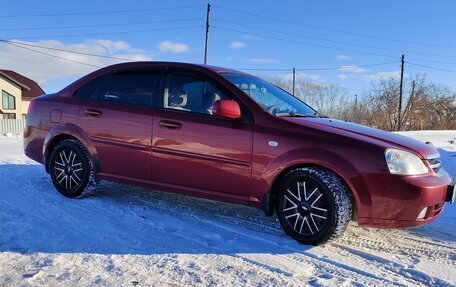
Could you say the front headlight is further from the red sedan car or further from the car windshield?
the car windshield

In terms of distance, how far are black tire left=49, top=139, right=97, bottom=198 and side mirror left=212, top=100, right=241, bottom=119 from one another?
192 cm

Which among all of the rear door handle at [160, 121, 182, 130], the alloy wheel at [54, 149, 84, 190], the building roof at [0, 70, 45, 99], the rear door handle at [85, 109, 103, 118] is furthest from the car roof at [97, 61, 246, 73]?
the building roof at [0, 70, 45, 99]

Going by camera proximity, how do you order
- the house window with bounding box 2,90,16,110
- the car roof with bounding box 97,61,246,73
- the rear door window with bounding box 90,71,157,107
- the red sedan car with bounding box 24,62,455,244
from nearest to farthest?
1. the red sedan car with bounding box 24,62,455,244
2. the car roof with bounding box 97,61,246,73
3. the rear door window with bounding box 90,71,157,107
4. the house window with bounding box 2,90,16,110

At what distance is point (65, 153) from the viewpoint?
17.8 ft

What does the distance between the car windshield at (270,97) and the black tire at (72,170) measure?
2021mm

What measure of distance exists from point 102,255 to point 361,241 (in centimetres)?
237

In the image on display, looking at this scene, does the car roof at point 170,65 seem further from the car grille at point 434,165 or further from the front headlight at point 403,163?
the car grille at point 434,165

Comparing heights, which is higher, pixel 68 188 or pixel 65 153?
pixel 65 153

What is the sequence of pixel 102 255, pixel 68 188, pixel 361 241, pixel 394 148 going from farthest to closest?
pixel 68 188 < pixel 361 241 < pixel 394 148 < pixel 102 255

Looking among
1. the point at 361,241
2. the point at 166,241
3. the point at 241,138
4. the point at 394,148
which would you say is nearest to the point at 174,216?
the point at 166,241

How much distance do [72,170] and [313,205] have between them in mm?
3057

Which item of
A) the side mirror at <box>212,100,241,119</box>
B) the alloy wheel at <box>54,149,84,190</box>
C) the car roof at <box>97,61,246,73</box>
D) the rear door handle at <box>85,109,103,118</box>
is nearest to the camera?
the side mirror at <box>212,100,241,119</box>

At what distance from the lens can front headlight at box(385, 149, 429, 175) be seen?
3.73 metres

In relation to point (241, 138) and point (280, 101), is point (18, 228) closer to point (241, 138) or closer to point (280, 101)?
point (241, 138)
